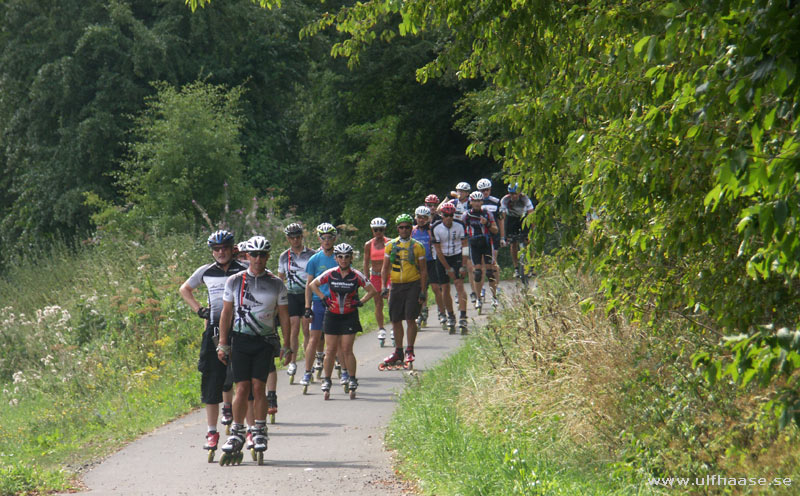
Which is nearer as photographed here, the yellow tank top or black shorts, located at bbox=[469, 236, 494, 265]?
the yellow tank top

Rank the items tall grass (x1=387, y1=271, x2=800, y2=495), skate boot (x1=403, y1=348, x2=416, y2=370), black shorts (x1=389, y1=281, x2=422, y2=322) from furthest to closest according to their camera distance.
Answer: black shorts (x1=389, y1=281, x2=422, y2=322), skate boot (x1=403, y1=348, x2=416, y2=370), tall grass (x1=387, y1=271, x2=800, y2=495)

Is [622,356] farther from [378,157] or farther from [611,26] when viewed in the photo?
[378,157]

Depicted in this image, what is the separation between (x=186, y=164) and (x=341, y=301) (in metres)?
13.5

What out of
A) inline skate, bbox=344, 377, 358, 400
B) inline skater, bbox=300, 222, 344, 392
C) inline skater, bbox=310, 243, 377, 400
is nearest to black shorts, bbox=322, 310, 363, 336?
inline skater, bbox=310, 243, 377, 400

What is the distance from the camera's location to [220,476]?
884cm

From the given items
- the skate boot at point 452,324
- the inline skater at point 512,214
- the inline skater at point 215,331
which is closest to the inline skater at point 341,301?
the inline skater at point 215,331

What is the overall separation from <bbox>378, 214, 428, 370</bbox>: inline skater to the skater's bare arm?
4352mm

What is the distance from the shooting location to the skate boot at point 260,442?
920 centimetres

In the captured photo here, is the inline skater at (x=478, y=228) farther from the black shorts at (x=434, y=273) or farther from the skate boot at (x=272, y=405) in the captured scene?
the skate boot at (x=272, y=405)

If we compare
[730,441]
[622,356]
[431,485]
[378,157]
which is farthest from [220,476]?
[378,157]

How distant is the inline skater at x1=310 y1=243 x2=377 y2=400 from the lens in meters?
11.8

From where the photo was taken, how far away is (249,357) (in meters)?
9.36

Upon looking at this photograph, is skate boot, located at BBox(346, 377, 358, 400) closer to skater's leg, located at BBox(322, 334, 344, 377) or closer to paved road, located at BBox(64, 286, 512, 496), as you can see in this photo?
paved road, located at BBox(64, 286, 512, 496)

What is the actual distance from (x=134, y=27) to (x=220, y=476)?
23.8m
